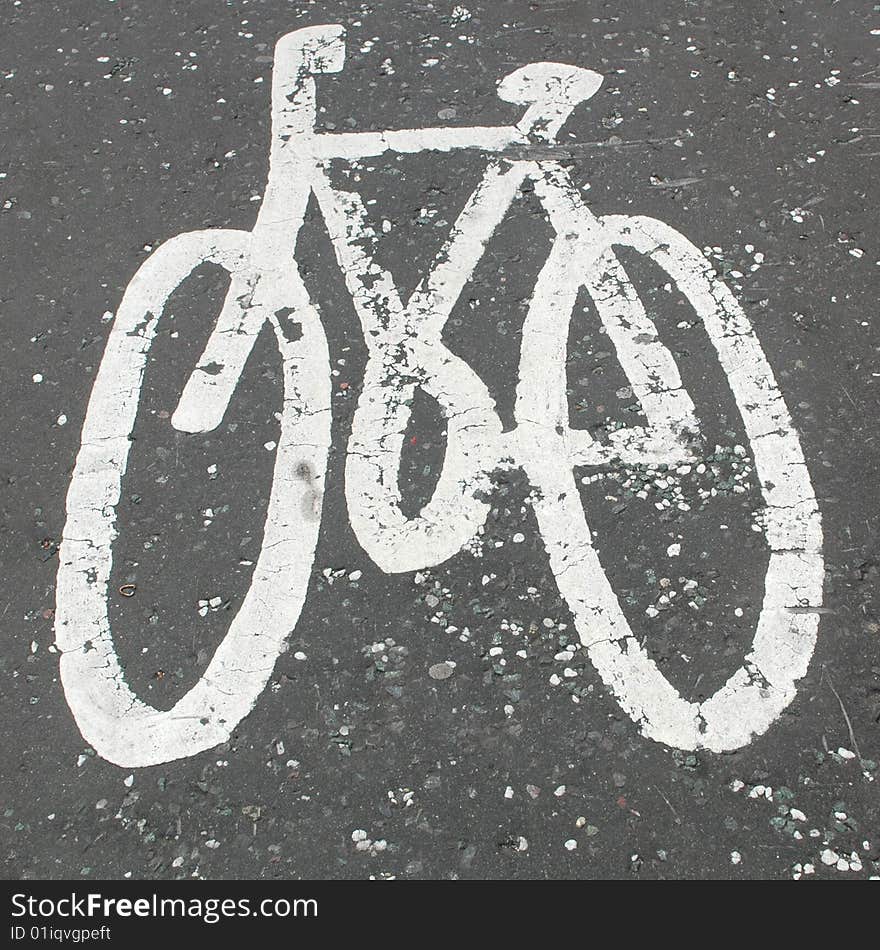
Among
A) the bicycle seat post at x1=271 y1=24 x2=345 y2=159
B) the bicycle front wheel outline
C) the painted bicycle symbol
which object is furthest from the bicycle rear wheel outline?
the bicycle seat post at x1=271 y1=24 x2=345 y2=159

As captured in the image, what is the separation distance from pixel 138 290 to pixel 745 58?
2.70 meters

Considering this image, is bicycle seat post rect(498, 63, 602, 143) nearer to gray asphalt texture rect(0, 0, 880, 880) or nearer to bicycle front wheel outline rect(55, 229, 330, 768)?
gray asphalt texture rect(0, 0, 880, 880)

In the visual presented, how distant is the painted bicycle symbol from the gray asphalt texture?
5 cm

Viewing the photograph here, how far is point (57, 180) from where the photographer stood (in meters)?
3.69

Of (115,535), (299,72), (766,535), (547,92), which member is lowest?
→ (766,535)

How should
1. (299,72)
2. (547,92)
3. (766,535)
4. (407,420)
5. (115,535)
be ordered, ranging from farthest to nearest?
(299,72), (547,92), (407,420), (115,535), (766,535)

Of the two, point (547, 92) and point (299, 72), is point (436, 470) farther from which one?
point (299, 72)

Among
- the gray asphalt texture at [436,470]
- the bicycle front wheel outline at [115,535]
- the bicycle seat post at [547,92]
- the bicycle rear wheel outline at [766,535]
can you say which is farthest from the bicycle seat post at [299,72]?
the bicycle rear wheel outline at [766,535]

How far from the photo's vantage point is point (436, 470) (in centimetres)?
276

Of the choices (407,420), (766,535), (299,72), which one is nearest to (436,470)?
(407,420)

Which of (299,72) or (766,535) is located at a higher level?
(299,72)

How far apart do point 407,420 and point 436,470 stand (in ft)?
0.70
